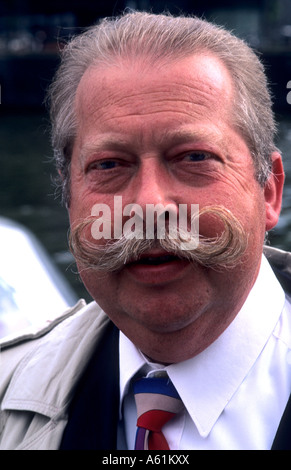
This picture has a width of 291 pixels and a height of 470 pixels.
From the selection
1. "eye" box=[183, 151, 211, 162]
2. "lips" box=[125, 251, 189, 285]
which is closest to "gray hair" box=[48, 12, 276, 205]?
"eye" box=[183, 151, 211, 162]

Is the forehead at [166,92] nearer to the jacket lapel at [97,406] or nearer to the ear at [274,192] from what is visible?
the ear at [274,192]

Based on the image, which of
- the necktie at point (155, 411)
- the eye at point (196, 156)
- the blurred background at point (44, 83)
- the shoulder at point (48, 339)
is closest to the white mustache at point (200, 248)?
the eye at point (196, 156)

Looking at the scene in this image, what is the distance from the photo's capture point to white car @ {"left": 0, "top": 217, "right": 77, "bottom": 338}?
3.69m

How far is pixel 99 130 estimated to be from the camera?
1.74 metres

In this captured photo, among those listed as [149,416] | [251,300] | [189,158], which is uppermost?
[189,158]

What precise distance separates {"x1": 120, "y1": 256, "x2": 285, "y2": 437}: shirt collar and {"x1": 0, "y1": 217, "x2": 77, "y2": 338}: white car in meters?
1.67

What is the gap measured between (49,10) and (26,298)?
3156 centimetres

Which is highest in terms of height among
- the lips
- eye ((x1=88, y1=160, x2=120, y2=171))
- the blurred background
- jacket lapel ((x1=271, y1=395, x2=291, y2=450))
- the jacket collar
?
the blurred background

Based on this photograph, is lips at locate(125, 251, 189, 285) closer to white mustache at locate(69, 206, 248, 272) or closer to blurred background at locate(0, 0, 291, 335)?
white mustache at locate(69, 206, 248, 272)

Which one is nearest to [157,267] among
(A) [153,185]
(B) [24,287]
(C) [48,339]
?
(A) [153,185]

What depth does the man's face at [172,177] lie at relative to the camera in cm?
163

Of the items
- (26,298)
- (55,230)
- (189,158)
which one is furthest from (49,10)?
(189,158)

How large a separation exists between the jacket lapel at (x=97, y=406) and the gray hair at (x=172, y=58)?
526mm

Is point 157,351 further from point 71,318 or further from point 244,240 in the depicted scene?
point 71,318
